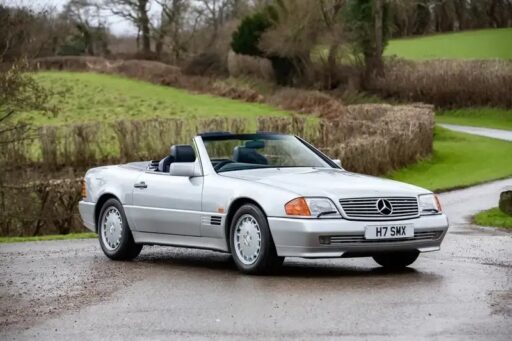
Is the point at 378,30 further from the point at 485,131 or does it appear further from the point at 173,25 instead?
the point at 173,25

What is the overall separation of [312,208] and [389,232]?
0.81 metres

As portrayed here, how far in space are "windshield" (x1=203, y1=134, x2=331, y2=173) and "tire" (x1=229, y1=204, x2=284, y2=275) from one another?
3.45 ft

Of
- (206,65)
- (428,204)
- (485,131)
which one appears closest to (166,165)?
(428,204)

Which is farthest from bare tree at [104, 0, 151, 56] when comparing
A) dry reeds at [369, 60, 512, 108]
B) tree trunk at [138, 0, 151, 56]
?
dry reeds at [369, 60, 512, 108]

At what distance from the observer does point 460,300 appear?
10297 mm

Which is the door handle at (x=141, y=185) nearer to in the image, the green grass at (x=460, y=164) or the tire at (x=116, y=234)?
the tire at (x=116, y=234)

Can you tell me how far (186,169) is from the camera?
43.8 feet

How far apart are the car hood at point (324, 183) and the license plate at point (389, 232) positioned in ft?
1.18

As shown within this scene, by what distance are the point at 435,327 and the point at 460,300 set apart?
4.79ft

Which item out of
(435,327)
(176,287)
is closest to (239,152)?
(176,287)

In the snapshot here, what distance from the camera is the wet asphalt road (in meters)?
9.02

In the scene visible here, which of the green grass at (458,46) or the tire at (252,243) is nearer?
the tire at (252,243)

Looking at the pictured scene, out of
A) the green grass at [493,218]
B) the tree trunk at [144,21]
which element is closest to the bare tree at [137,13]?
the tree trunk at [144,21]

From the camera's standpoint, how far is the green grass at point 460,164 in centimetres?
3148
